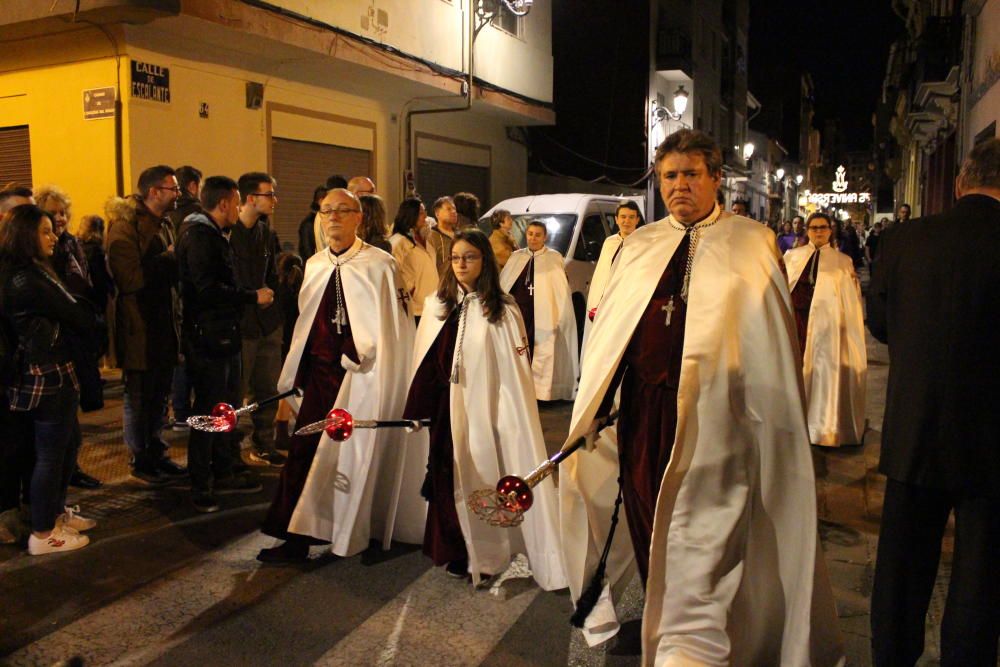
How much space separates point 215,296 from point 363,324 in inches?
50.8

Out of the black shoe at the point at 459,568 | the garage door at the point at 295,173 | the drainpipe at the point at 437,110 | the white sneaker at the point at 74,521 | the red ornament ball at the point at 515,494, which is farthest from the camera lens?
the drainpipe at the point at 437,110

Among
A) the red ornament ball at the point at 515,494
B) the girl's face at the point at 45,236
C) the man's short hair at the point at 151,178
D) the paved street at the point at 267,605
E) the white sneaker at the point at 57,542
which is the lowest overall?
the paved street at the point at 267,605

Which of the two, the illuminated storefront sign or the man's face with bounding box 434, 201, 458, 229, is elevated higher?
the illuminated storefront sign

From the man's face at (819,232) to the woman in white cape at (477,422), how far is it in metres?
4.33

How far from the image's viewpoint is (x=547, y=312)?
9.18 meters

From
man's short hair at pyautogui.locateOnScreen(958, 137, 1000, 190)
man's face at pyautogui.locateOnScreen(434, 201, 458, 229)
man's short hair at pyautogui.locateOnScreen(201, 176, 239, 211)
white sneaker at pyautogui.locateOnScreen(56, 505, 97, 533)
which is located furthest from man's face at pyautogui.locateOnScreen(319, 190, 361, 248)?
man's face at pyautogui.locateOnScreen(434, 201, 458, 229)

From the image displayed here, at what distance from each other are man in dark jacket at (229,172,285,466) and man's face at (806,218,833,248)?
482cm

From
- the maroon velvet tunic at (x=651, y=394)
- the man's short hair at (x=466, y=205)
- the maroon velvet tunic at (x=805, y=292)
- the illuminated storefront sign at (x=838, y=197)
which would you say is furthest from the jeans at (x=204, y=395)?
the illuminated storefront sign at (x=838, y=197)

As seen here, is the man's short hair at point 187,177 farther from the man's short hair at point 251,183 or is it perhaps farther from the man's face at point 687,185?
the man's face at point 687,185

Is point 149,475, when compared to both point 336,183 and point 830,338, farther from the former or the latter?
point 830,338

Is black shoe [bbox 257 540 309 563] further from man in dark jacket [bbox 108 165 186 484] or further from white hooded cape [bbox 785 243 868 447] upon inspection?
white hooded cape [bbox 785 243 868 447]

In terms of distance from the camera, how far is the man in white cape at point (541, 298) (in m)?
9.12

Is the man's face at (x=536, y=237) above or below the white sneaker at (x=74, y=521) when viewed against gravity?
above

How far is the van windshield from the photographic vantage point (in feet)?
36.3
